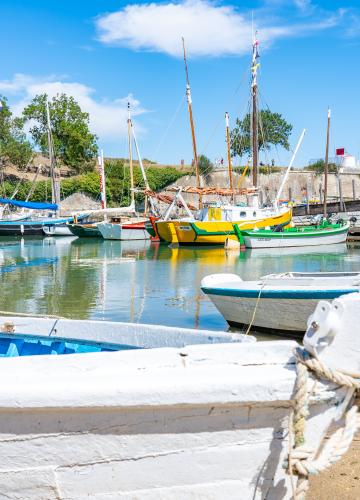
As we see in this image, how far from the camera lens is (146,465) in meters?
2.58

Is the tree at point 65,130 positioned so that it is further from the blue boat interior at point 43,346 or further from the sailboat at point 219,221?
the blue boat interior at point 43,346

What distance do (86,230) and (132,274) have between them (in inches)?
882

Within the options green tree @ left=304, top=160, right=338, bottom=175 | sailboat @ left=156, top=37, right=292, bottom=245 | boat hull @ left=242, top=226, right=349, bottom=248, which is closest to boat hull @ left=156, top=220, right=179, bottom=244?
sailboat @ left=156, top=37, right=292, bottom=245

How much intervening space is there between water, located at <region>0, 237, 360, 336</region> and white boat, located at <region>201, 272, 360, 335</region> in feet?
4.14

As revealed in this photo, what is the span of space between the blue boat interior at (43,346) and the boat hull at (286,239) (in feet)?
84.4

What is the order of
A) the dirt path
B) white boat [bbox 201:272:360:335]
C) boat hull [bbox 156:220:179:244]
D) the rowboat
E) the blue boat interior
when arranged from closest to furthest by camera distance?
the dirt path
the blue boat interior
white boat [bbox 201:272:360:335]
the rowboat
boat hull [bbox 156:220:179:244]

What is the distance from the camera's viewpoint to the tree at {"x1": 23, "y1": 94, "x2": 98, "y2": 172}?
60531 mm

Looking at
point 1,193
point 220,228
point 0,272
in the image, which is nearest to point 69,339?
point 0,272

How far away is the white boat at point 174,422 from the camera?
248 centimetres

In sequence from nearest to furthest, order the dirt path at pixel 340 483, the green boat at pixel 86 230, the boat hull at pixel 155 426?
the boat hull at pixel 155 426 < the dirt path at pixel 340 483 < the green boat at pixel 86 230

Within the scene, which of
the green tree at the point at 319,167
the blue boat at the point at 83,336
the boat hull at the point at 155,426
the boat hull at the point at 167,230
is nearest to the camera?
the boat hull at the point at 155,426

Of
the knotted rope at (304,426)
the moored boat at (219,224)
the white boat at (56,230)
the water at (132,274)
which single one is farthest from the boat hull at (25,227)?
the knotted rope at (304,426)

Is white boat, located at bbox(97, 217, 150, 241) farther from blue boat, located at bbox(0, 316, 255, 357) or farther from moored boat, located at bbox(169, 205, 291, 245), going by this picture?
blue boat, located at bbox(0, 316, 255, 357)

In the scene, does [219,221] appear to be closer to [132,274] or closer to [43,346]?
[132,274]
